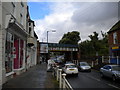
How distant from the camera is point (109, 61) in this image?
76.9 ft

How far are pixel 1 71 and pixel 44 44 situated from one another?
36.6 metres

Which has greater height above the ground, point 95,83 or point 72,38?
point 72,38

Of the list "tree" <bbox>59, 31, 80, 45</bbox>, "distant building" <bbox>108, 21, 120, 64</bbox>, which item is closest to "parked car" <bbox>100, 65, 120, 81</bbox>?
"distant building" <bbox>108, 21, 120, 64</bbox>

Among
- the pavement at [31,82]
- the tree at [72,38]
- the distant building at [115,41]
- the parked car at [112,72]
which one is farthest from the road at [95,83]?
the tree at [72,38]

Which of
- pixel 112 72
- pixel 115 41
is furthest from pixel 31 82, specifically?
pixel 115 41

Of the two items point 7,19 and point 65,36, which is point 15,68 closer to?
point 7,19

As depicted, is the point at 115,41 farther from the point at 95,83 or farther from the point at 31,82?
the point at 31,82

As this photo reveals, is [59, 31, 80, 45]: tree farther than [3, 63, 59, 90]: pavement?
Yes

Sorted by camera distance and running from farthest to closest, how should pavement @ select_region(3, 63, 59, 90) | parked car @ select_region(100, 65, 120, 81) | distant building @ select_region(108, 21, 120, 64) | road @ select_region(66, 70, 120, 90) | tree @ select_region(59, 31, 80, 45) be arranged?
tree @ select_region(59, 31, 80, 45)
distant building @ select_region(108, 21, 120, 64)
parked car @ select_region(100, 65, 120, 81)
road @ select_region(66, 70, 120, 90)
pavement @ select_region(3, 63, 59, 90)

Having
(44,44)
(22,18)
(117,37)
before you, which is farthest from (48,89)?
(44,44)

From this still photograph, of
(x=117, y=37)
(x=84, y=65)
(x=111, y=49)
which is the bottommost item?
(x=84, y=65)

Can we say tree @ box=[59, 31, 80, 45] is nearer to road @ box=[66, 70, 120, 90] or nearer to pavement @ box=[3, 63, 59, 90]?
road @ box=[66, 70, 120, 90]

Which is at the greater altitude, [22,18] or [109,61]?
[22,18]

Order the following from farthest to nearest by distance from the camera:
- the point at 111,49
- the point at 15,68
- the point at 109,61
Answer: the point at 111,49
the point at 109,61
the point at 15,68
